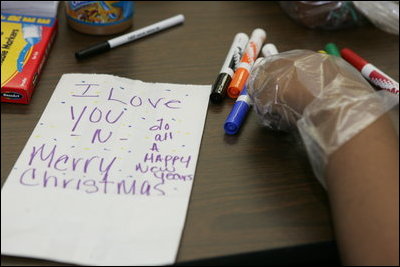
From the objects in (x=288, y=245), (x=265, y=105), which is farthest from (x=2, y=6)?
(x=288, y=245)

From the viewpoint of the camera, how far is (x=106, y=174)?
0.53 m

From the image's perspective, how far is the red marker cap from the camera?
2.40 ft

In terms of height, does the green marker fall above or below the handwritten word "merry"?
above

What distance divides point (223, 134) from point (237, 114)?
0.10 feet

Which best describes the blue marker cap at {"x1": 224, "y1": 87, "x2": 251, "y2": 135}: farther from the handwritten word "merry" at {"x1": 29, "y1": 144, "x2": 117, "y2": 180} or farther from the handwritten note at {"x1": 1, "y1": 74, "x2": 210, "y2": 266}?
the handwritten word "merry" at {"x1": 29, "y1": 144, "x2": 117, "y2": 180}

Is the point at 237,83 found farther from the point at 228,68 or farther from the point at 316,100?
the point at 316,100

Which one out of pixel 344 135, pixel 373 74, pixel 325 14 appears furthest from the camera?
pixel 325 14

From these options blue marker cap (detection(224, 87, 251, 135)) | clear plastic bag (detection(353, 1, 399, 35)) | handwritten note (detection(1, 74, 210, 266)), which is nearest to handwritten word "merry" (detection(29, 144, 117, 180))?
handwritten note (detection(1, 74, 210, 266))

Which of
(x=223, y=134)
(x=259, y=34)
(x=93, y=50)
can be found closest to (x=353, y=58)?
(x=259, y=34)

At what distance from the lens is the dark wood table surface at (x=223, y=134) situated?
0.50 meters

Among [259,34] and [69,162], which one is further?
[259,34]

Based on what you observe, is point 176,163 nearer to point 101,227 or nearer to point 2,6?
point 101,227

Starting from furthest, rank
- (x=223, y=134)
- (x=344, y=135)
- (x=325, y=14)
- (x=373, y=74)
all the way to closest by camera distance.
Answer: (x=325, y=14) < (x=373, y=74) < (x=223, y=134) < (x=344, y=135)

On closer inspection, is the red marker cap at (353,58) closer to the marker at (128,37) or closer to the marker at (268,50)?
the marker at (268,50)
